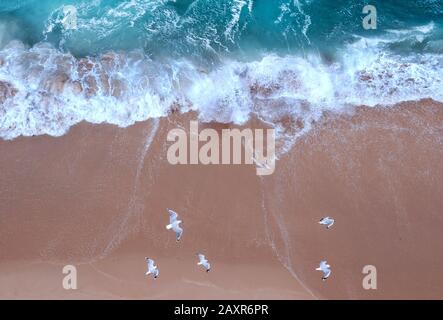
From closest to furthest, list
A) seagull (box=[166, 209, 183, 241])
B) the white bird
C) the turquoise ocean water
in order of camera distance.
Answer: the white bird, seagull (box=[166, 209, 183, 241]), the turquoise ocean water

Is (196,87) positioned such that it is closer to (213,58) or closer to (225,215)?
(213,58)

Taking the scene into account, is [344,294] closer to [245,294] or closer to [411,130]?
[245,294]

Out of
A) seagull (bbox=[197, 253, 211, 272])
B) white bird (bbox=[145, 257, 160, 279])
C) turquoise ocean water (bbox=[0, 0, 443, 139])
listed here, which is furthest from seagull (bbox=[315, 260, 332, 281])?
turquoise ocean water (bbox=[0, 0, 443, 139])

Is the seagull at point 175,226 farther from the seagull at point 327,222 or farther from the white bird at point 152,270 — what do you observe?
the seagull at point 327,222

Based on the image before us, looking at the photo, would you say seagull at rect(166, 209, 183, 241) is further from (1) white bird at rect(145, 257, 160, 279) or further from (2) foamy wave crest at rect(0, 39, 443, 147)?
(2) foamy wave crest at rect(0, 39, 443, 147)

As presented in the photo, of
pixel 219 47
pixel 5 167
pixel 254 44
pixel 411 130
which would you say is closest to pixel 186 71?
pixel 219 47

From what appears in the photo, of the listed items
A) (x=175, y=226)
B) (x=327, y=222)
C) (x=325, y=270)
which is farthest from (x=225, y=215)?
(x=325, y=270)
